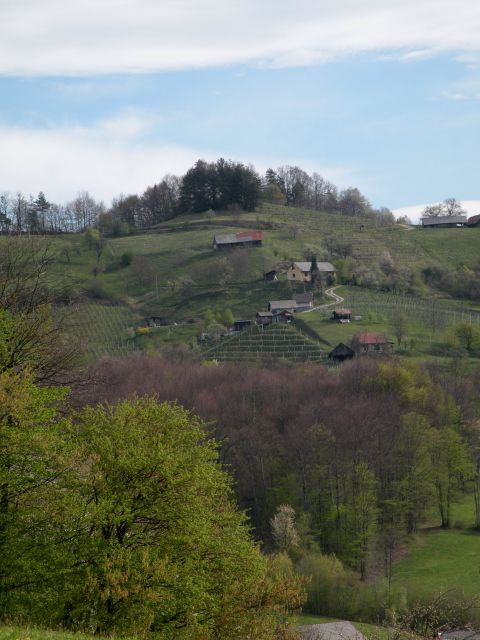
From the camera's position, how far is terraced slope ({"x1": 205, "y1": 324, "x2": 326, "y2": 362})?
84562mm

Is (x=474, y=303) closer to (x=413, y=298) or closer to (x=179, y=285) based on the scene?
(x=413, y=298)

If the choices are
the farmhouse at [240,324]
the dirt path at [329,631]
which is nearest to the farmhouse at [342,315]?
the farmhouse at [240,324]

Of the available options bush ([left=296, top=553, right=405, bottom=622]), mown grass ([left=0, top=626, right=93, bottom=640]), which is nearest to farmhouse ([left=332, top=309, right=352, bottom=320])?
bush ([left=296, top=553, right=405, bottom=622])

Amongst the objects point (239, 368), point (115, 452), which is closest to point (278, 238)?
point (239, 368)

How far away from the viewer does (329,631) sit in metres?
32.5

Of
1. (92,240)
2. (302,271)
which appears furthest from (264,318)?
(92,240)

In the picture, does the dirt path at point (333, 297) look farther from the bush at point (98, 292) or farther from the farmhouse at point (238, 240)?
the bush at point (98, 292)

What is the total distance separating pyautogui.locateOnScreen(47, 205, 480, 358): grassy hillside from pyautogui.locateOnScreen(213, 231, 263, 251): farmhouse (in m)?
1.56

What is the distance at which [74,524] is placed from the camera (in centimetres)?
1681

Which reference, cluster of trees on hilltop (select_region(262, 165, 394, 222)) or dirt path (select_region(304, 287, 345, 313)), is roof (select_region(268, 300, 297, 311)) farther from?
cluster of trees on hilltop (select_region(262, 165, 394, 222))

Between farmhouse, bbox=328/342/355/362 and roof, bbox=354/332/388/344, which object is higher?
roof, bbox=354/332/388/344

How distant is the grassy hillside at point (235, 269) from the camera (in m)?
95.8

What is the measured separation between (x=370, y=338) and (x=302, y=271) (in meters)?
27.7

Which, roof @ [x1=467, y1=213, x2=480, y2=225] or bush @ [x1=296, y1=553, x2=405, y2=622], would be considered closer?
bush @ [x1=296, y1=553, x2=405, y2=622]
